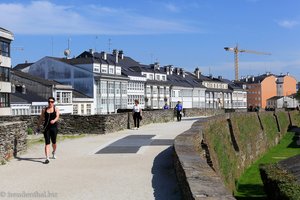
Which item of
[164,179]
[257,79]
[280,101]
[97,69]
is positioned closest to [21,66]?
[97,69]

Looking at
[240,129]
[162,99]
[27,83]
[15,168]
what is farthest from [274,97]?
[15,168]

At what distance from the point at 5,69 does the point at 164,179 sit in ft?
159

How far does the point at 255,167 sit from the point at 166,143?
594 inches

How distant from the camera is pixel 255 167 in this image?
31547mm

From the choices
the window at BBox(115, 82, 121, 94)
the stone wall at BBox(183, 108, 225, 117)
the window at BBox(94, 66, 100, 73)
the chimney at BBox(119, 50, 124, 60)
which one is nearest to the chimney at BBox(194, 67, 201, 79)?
the chimney at BBox(119, 50, 124, 60)

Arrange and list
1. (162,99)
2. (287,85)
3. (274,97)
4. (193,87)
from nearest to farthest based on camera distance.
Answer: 1. (162,99)
2. (193,87)
3. (274,97)
4. (287,85)

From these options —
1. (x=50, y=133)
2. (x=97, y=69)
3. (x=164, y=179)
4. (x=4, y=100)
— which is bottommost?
(x=164, y=179)

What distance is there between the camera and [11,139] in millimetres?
14539

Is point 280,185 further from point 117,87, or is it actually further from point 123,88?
point 123,88

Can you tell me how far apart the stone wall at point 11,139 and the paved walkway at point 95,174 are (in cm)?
27

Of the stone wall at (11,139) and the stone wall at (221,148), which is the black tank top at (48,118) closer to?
the stone wall at (11,139)

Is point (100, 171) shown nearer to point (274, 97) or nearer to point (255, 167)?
point (255, 167)

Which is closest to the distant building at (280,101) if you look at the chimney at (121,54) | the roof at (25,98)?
the chimney at (121,54)

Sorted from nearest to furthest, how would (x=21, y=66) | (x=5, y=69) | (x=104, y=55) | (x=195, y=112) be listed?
1. (x=195, y=112)
2. (x=5, y=69)
3. (x=104, y=55)
4. (x=21, y=66)
